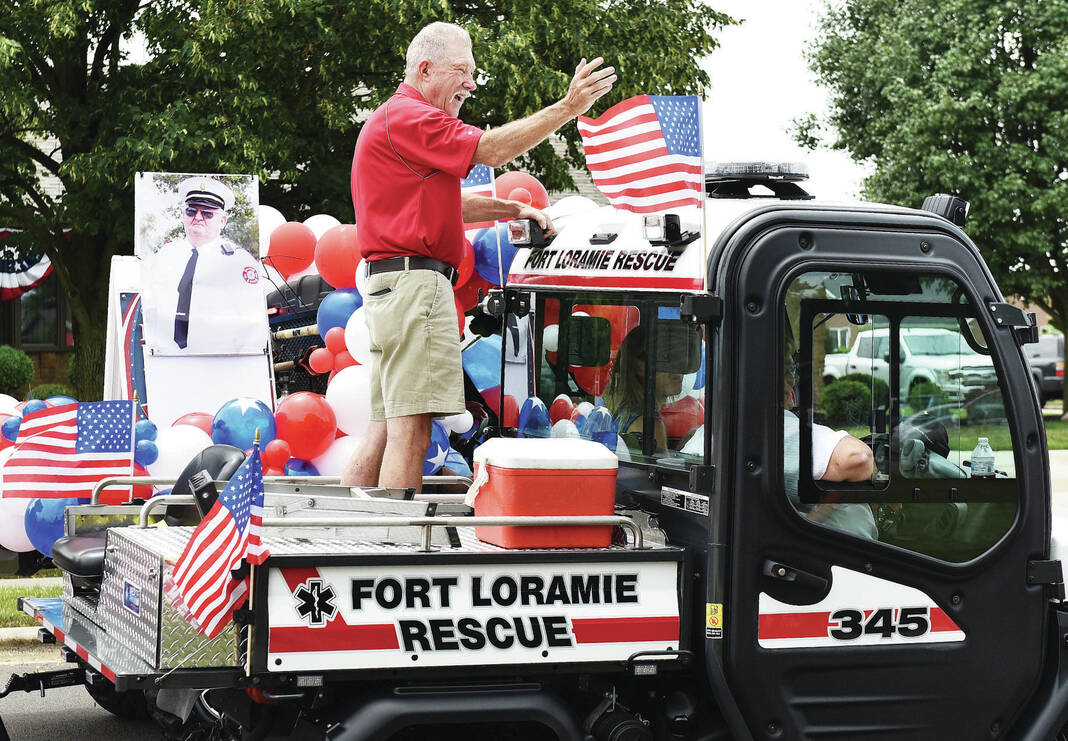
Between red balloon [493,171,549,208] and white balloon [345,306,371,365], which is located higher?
red balloon [493,171,549,208]

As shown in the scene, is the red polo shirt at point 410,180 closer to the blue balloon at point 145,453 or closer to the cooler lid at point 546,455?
the cooler lid at point 546,455

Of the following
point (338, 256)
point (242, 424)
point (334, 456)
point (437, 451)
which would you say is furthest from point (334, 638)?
point (338, 256)

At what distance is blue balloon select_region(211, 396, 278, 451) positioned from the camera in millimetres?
7773

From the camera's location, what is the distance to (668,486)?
3.68 meters

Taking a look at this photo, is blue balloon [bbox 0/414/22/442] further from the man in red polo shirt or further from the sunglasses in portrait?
the man in red polo shirt

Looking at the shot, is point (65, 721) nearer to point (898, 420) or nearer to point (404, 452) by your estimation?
point (404, 452)

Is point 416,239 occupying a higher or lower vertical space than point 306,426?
higher

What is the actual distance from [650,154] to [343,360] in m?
5.30

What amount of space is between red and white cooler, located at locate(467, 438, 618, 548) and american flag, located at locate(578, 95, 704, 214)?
0.75 m

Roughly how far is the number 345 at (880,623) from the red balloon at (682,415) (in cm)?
64

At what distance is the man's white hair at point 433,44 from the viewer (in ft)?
13.9

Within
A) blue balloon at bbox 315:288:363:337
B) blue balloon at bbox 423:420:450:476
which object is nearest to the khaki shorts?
blue balloon at bbox 423:420:450:476

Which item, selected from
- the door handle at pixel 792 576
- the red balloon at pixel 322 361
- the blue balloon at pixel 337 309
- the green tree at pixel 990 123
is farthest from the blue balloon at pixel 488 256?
the green tree at pixel 990 123

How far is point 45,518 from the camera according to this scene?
643 centimetres
